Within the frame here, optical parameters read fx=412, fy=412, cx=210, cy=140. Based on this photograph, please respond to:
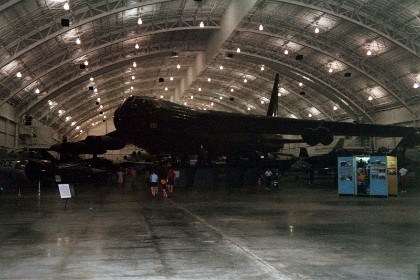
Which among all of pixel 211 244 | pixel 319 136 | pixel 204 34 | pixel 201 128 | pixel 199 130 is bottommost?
pixel 211 244

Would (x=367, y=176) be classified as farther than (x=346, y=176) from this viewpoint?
No

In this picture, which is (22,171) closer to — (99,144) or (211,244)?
(99,144)

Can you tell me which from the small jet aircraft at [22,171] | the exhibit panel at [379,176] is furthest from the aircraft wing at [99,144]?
the exhibit panel at [379,176]

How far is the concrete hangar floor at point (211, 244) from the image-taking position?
693 cm

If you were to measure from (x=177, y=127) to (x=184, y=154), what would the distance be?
3.66 meters

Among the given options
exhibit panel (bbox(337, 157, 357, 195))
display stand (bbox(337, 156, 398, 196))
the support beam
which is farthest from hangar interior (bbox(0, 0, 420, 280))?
exhibit panel (bbox(337, 157, 357, 195))

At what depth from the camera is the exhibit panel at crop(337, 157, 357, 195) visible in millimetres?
23125

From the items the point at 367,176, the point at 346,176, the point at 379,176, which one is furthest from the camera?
the point at 346,176

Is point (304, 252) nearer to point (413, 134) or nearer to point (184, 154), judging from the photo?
Answer: point (184, 154)

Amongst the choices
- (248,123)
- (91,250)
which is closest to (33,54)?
(248,123)

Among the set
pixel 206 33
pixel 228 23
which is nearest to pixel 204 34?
pixel 206 33

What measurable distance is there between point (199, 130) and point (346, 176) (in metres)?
10.8

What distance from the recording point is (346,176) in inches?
921

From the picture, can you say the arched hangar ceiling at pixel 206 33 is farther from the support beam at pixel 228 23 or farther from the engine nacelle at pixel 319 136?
the engine nacelle at pixel 319 136
